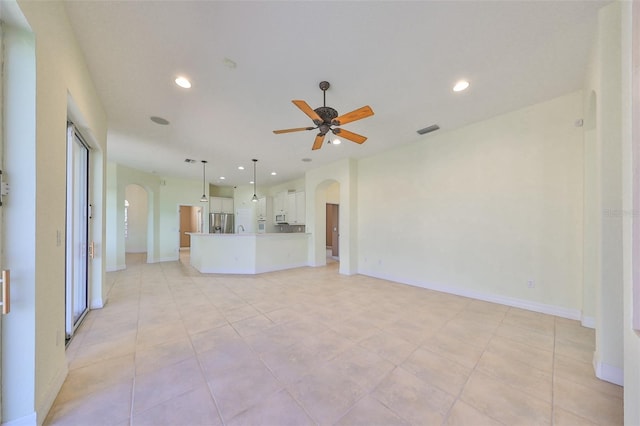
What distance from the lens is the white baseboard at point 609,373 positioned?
1.78 metres

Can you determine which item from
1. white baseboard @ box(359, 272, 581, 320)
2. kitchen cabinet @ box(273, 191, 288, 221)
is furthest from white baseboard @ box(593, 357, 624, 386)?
kitchen cabinet @ box(273, 191, 288, 221)

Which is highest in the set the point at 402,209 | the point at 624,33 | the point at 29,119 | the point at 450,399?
the point at 624,33

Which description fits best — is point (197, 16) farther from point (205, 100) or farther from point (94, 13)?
point (205, 100)

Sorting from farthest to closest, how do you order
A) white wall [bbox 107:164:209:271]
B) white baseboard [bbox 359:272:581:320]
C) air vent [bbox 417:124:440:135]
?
1. white wall [bbox 107:164:209:271]
2. air vent [bbox 417:124:440:135]
3. white baseboard [bbox 359:272:581:320]

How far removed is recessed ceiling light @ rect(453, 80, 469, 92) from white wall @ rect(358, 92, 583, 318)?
1283 millimetres

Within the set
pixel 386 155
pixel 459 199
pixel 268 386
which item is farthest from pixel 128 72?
pixel 459 199

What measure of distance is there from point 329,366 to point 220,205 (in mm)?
8949

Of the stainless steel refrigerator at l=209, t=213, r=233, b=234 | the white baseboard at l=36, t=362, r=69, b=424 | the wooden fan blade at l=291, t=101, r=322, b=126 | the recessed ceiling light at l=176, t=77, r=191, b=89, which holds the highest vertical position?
the recessed ceiling light at l=176, t=77, r=191, b=89

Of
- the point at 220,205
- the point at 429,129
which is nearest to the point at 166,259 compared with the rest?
the point at 220,205

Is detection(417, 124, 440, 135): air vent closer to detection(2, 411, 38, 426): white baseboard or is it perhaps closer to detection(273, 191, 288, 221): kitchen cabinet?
detection(2, 411, 38, 426): white baseboard

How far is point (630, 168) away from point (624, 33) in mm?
928

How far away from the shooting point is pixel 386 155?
5215 mm

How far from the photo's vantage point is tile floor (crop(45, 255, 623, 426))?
151 cm

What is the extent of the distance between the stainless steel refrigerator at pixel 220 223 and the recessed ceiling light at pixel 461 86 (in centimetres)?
905
